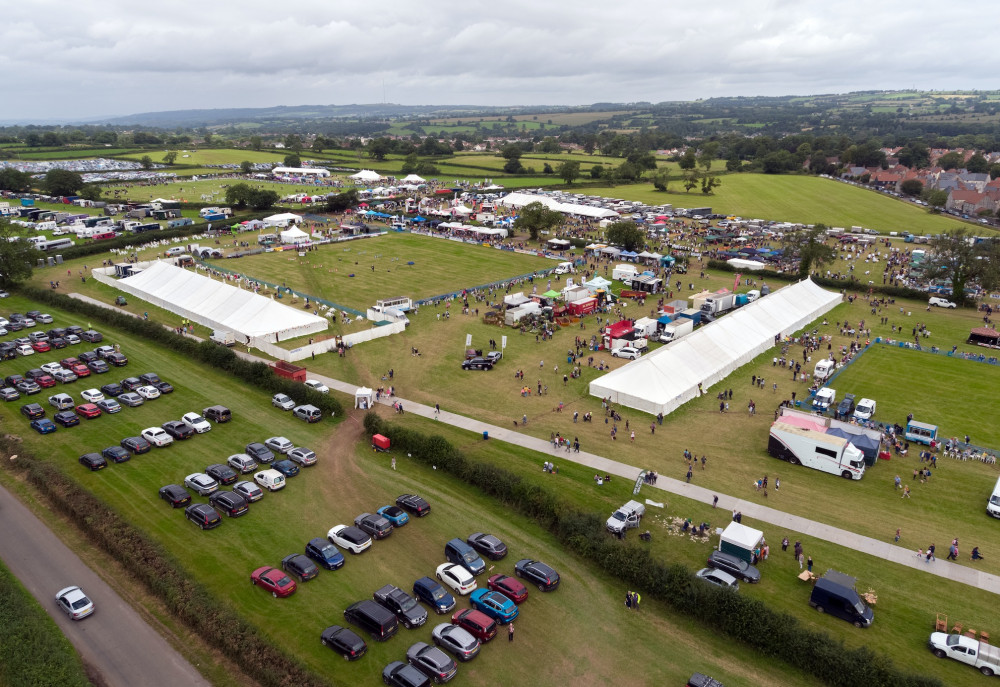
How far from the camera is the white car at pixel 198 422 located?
2906 centimetres

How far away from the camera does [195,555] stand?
68.3ft

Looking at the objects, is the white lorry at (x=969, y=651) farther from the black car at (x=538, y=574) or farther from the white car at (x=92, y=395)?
the white car at (x=92, y=395)

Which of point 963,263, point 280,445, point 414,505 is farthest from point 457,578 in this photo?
point 963,263

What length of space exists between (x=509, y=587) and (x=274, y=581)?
753 centimetres

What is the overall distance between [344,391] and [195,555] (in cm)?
1417

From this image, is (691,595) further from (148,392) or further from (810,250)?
(810,250)

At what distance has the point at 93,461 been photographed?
85.3 ft

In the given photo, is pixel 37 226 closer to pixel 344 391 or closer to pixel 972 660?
pixel 344 391

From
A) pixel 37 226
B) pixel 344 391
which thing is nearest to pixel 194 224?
pixel 37 226

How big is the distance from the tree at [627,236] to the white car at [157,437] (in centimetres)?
5255

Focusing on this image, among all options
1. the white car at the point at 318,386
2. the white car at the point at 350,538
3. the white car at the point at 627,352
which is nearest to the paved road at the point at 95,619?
the white car at the point at 350,538

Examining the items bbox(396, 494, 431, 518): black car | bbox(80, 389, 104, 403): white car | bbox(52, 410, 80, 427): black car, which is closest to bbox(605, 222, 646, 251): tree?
bbox(396, 494, 431, 518): black car

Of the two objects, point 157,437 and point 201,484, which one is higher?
point 157,437

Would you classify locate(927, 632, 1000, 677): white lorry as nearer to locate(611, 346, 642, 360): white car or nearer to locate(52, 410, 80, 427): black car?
locate(611, 346, 642, 360): white car
